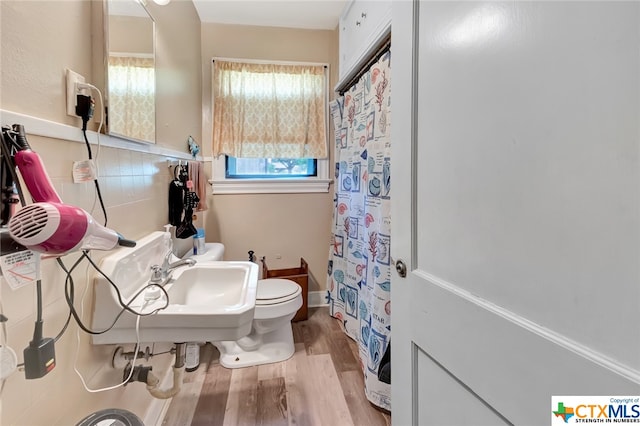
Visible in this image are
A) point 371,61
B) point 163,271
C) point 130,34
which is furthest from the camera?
point 371,61

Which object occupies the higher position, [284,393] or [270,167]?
[270,167]

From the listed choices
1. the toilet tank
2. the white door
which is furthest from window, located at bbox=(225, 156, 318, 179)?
the white door

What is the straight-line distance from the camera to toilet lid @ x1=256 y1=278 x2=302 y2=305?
1888 mm

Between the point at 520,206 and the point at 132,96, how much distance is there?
1359mm

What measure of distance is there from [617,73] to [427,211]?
1.48ft

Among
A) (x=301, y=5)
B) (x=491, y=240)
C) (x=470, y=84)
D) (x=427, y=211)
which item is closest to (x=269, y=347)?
(x=427, y=211)

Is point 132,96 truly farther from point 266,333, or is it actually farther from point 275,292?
point 266,333

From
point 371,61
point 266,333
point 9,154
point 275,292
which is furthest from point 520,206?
point 266,333

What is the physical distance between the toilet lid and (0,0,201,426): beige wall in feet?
2.44

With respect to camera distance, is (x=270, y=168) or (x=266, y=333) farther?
(x=270, y=168)

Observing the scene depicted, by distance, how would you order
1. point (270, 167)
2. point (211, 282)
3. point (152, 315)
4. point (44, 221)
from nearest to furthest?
1. point (44, 221)
2. point (152, 315)
3. point (211, 282)
4. point (270, 167)

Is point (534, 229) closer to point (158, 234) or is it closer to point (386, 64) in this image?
point (386, 64)

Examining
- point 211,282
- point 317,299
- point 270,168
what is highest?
point 270,168

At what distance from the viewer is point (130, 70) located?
1176mm
